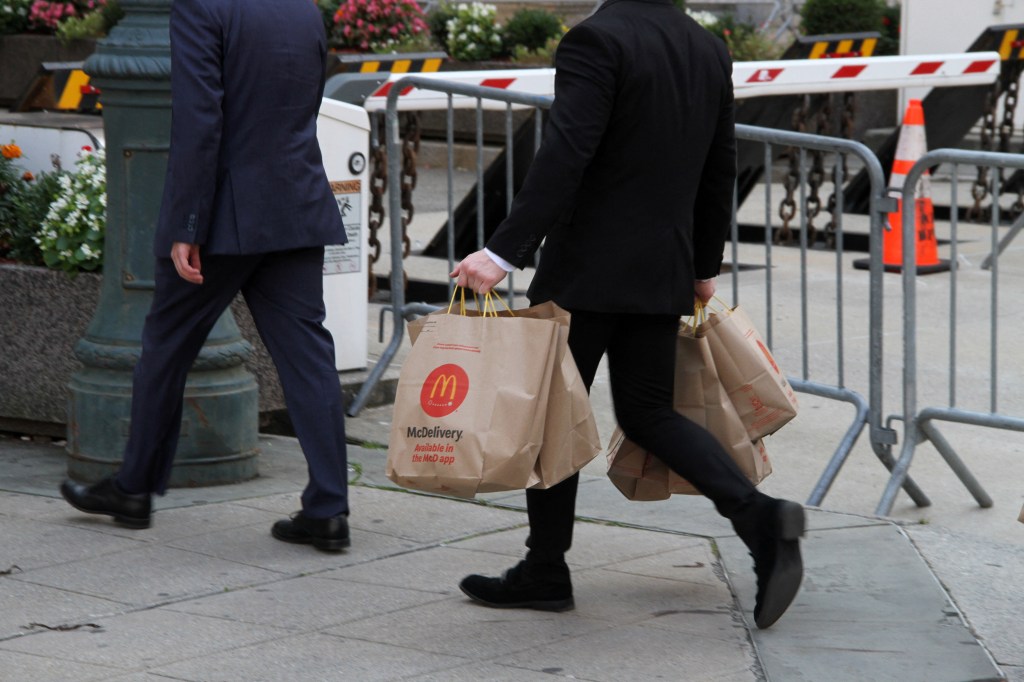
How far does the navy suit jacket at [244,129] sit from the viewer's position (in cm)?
415

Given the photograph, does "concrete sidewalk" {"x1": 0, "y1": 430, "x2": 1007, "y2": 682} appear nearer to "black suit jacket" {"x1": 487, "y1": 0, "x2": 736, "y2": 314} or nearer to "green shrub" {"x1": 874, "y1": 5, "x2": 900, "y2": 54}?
"black suit jacket" {"x1": 487, "y1": 0, "x2": 736, "y2": 314}

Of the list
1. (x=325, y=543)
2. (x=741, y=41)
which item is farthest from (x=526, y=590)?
(x=741, y=41)

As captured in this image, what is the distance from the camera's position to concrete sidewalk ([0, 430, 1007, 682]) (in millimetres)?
3578

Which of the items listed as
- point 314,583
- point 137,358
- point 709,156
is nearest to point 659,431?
point 709,156

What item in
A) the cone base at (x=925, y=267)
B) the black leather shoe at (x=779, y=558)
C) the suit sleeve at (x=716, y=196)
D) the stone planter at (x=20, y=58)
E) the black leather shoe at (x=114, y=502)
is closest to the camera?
the black leather shoe at (x=779, y=558)

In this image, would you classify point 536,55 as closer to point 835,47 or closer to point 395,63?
point 835,47

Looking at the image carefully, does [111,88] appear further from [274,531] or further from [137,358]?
[274,531]

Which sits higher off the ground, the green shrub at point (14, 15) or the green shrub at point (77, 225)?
the green shrub at point (14, 15)

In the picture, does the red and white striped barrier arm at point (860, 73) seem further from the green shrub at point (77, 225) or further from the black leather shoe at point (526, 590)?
the black leather shoe at point (526, 590)

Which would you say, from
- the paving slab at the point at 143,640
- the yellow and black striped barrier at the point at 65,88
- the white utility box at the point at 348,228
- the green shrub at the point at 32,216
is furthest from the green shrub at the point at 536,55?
the paving slab at the point at 143,640

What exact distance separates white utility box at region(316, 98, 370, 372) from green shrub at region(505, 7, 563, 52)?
1039cm

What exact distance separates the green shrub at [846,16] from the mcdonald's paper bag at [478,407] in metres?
13.7

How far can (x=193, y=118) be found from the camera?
414cm

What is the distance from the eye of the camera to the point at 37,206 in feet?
18.5
